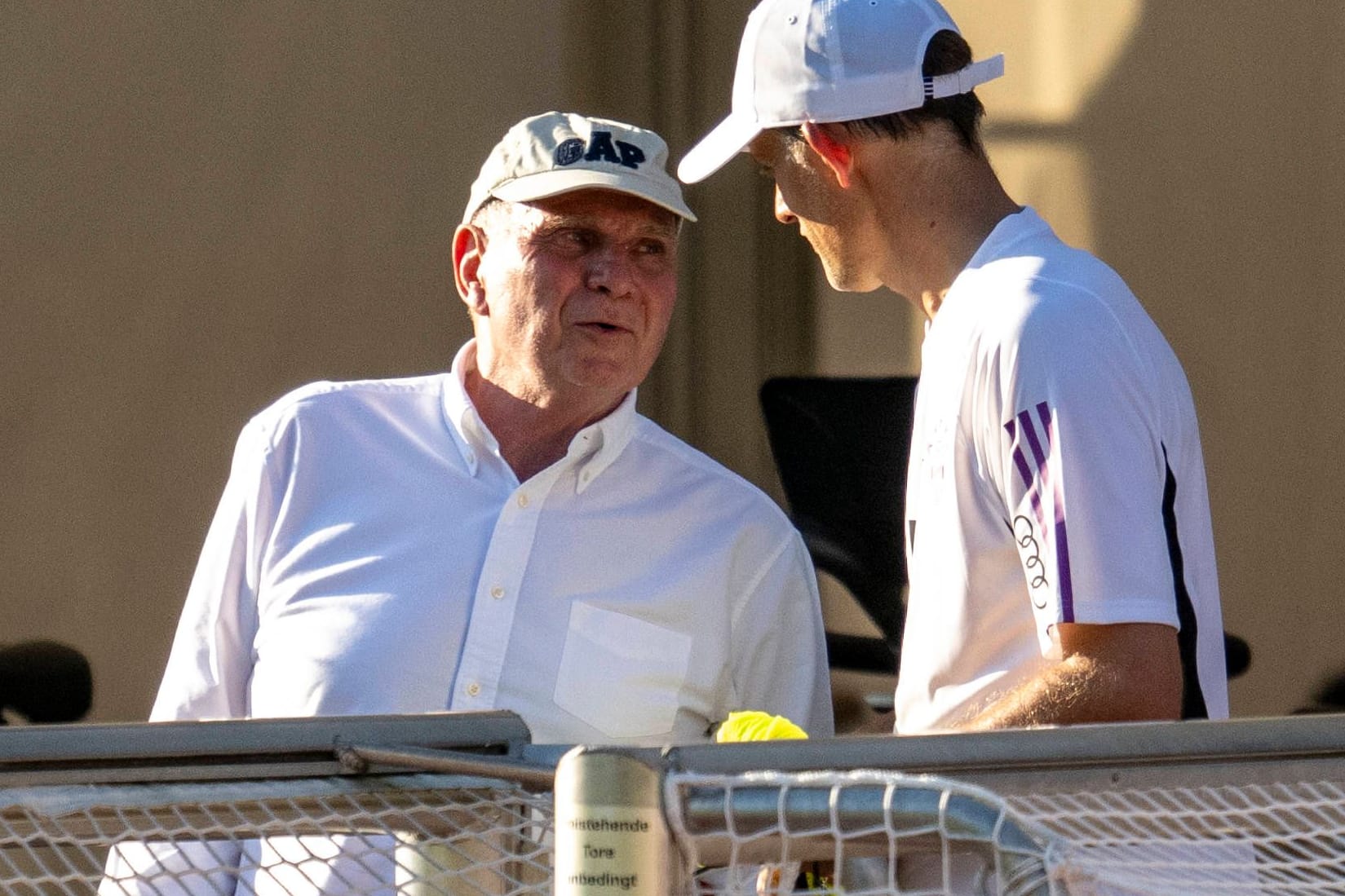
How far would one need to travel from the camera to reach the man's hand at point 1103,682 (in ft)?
4.93

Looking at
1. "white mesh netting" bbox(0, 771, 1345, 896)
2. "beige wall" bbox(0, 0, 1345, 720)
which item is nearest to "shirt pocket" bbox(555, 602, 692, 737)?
"white mesh netting" bbox(0, 771, 1345, 896)

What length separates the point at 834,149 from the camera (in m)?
1.89

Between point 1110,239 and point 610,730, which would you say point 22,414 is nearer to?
point 610,730

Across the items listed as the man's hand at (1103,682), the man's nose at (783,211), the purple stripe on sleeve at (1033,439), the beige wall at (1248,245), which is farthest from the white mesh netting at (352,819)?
the beige wall at (1248,245)

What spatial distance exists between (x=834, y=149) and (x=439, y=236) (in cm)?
136

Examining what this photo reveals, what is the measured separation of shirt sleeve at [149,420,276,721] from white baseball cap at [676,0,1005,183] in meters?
0.68

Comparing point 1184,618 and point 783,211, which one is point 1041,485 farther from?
point 783,211

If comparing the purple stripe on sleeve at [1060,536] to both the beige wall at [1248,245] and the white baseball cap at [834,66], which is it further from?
the beige wall at [1248,245]

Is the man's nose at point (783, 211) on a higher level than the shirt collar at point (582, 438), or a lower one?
higher

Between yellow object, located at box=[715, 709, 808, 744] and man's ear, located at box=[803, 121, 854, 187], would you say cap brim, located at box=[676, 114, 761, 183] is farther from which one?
yellow object, located at box=[715, 709, 808, 744]

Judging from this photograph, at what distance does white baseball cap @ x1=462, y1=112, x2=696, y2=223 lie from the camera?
2.26 m

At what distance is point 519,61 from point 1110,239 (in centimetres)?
104

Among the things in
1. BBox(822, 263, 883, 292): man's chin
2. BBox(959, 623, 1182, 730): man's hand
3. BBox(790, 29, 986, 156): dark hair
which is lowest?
BBox(959, 623, 1182, 730): man's hand

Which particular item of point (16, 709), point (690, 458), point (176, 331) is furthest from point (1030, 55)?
point (16, 709)
